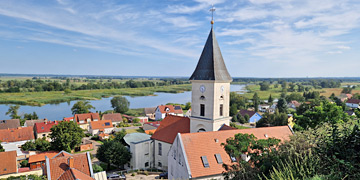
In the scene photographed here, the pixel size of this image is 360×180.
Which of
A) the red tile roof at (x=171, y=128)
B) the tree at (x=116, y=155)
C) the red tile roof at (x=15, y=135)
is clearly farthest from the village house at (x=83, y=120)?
the red tile roof at (x=171, y=128)

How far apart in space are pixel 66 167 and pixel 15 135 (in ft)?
82.7

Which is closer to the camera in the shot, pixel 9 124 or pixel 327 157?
pixel 327 157

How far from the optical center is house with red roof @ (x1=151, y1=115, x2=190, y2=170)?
2412cm

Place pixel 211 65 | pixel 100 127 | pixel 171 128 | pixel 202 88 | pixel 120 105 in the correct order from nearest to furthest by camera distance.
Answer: pixel 211 65 → pixel 202 88 → pixel 171 128 → pixel 100 127 → pixel 120 105

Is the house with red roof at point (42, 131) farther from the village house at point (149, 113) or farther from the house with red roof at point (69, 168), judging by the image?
the village house at point (149, 113)

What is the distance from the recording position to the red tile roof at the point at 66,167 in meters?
17.2

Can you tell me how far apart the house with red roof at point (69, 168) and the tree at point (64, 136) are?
45.2 feet

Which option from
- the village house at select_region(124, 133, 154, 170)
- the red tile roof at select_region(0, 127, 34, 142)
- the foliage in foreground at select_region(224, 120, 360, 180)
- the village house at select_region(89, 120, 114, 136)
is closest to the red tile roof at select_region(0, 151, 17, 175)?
the village house at select_region(124, 133, 154, 170)

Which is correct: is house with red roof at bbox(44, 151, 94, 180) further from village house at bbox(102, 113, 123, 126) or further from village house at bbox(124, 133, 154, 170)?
village house at bbox(102, 113, 123, 126)

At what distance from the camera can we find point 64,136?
31.1 metres

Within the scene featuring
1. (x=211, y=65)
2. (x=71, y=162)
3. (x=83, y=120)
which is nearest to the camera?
(x=71, y=162)

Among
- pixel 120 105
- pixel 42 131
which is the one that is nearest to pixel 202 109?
pixel 42 131

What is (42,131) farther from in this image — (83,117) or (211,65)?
(211,65)

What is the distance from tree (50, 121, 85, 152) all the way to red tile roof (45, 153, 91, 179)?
550 inches
